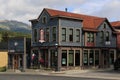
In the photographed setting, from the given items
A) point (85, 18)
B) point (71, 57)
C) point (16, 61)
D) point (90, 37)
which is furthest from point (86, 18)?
point (16, 61)

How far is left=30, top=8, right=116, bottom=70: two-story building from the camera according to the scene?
54.3 metres

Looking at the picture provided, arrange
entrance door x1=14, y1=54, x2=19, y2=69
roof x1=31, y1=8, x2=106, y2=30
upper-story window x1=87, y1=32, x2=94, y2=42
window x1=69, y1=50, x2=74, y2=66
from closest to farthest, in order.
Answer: window x1=69, y1=50, x2=74, y2=66
roof x1=31, y1=8, x2=106, y2=30
upper-story window x1=87, y1=32, x2=94, y2=42
entrance door x1=14, y1=54, x2=19, y2=69

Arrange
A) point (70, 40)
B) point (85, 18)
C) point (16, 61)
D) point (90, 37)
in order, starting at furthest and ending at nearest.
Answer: point (16, 61), point (85, 18), point (90, 37), point (70, 40)

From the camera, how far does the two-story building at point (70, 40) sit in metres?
54.3

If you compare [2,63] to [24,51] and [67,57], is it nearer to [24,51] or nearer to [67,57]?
[24,51]

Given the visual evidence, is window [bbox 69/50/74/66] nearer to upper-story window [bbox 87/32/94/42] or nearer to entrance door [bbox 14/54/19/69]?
upper-story window [bbox 87/32/94/42]

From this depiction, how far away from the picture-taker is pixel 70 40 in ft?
182

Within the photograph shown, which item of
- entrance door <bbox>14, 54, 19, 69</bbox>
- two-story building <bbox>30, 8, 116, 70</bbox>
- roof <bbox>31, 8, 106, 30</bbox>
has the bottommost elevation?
entrance door <bbox>14, 54, 19, 69</bbox>

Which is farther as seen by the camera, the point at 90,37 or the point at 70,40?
the point at 90,37

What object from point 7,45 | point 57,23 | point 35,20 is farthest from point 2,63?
point 57,23

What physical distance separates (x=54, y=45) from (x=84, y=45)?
5363mm

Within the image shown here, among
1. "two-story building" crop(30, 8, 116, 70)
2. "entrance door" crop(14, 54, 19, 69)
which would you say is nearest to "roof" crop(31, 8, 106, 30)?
"two-story building" crop(30, 8, 116, 70)

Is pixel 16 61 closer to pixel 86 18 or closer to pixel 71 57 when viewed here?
pixel 71 57

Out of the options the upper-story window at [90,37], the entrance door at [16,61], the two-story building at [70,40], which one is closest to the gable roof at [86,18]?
the two-story building at [70,40]
